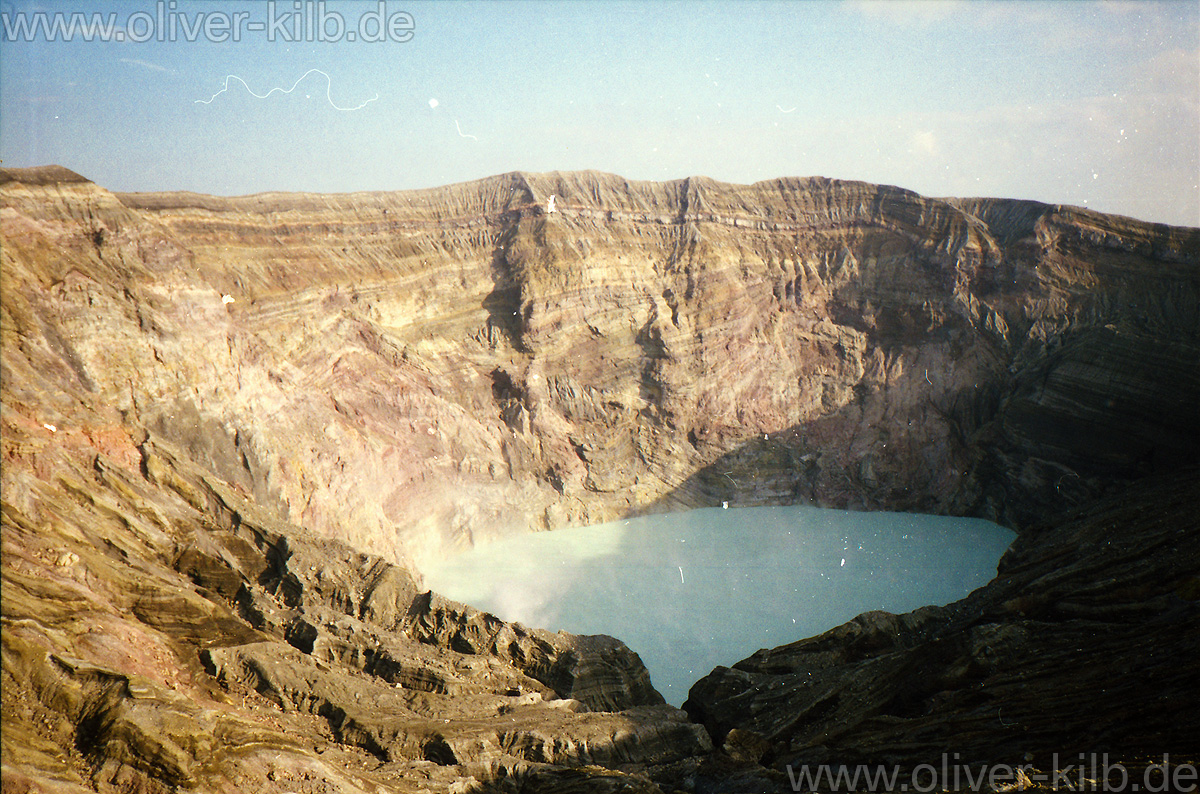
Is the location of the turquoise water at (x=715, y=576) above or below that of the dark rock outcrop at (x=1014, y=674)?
below

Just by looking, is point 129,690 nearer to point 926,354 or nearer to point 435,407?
point 435,407

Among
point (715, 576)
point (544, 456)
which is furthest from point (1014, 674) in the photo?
point (544, 456)

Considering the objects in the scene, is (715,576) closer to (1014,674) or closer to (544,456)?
(544,456)

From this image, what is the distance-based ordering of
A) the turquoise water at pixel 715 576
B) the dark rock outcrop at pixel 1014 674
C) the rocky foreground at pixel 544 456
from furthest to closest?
the turquoise water at pixel 715 576 → the rocky foreground at pixel 544 456 → the dark rock outcrop at pixel 1014 674

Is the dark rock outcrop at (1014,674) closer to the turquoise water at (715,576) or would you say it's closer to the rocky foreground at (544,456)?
the rocky foreground at (544,456)

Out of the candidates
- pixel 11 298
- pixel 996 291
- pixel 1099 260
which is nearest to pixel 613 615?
A: pixel 11 298

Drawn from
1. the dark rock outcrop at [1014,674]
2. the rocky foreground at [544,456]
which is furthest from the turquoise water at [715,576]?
the dark rock outcrop at [1014,674]

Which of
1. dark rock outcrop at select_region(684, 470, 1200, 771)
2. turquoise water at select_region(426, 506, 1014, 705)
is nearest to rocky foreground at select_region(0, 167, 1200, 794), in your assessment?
dark rock outcrop at select_region(684, 470, 1200, 771)
